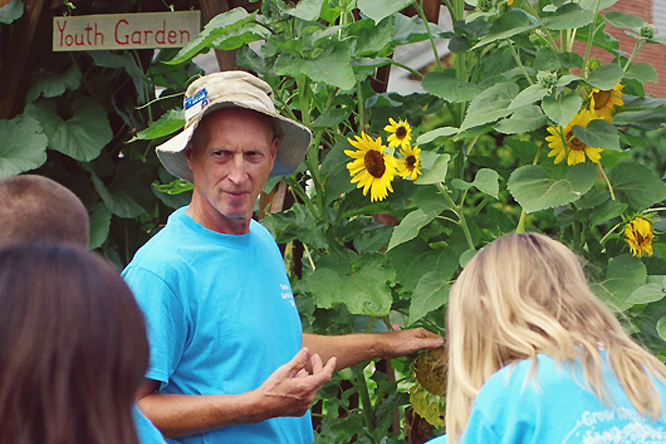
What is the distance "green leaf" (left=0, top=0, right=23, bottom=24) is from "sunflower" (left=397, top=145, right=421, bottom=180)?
214 cm

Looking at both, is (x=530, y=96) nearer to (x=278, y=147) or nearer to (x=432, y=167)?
(x=432, y=167)

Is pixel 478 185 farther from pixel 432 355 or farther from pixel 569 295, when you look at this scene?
pixel 569 295

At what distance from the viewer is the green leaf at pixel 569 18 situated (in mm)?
2047

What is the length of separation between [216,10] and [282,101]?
70cm

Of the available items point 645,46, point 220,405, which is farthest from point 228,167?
point 645,46

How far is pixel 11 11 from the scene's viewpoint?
12.2 feet

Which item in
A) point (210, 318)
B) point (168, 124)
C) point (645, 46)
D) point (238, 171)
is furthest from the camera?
point (645, 46)

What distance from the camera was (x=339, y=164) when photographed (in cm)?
233

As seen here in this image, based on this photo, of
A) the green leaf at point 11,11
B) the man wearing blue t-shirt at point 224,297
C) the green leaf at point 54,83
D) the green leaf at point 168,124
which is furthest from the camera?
the green leaf at point 54,83

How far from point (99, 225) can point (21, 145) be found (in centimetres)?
43

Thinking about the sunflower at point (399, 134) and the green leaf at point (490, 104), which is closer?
the green leaf at point (490, 104)

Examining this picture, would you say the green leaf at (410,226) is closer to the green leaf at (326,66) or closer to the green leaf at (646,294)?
the green leaf at (326,66)

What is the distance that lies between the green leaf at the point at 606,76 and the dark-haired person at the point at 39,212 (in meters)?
1.09

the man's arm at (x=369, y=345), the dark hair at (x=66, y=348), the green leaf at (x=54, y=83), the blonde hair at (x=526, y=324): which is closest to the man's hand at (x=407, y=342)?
the man's arm at (x=369, y=345)
